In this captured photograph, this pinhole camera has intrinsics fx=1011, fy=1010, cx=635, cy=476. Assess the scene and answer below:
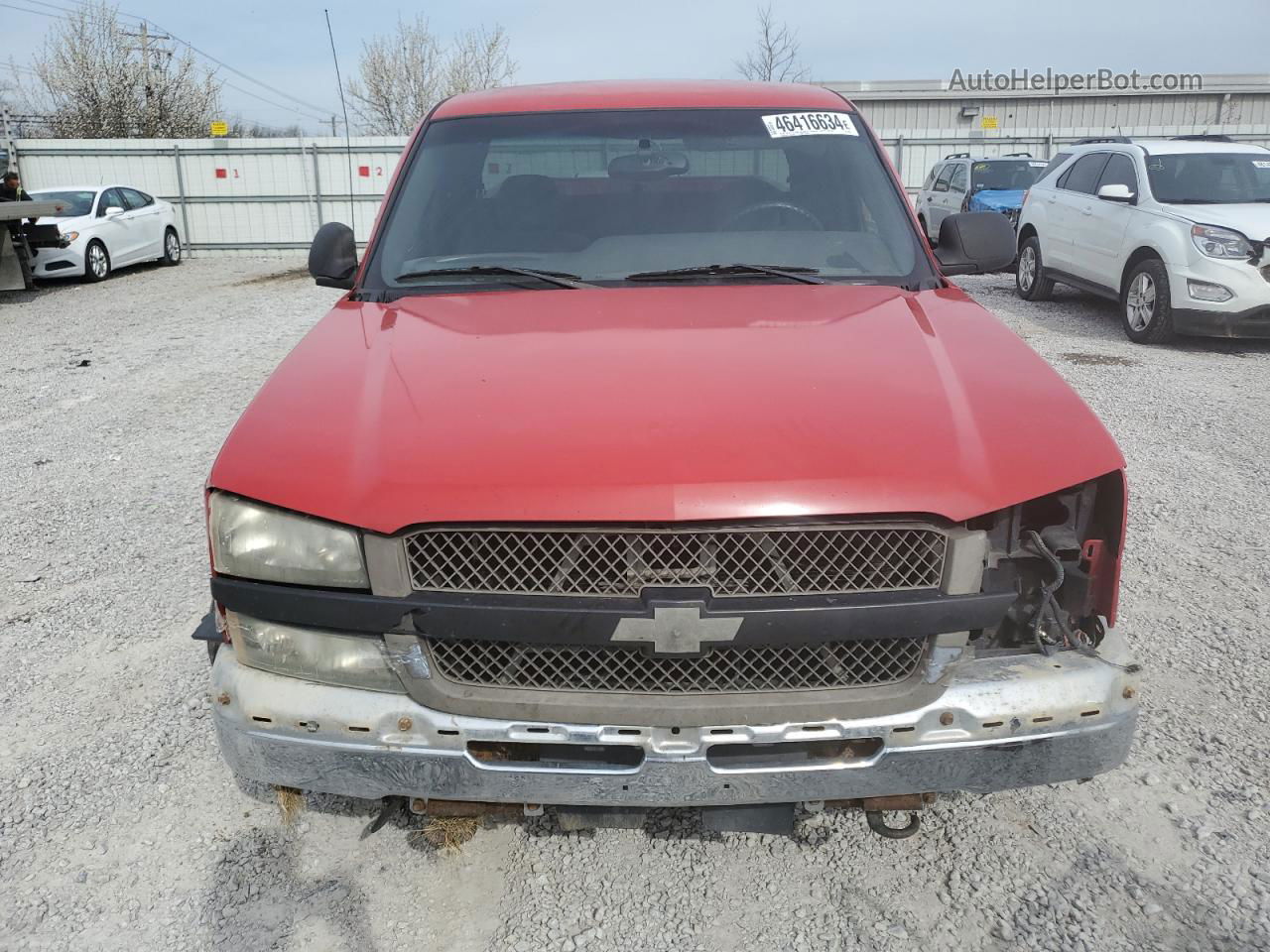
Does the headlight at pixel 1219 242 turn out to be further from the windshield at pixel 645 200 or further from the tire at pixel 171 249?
the tire at pixel 171 249

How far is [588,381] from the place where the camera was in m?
2.24

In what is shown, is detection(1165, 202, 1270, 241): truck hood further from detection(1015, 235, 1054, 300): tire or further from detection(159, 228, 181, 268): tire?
detection(159, 228, 181, 268): tire

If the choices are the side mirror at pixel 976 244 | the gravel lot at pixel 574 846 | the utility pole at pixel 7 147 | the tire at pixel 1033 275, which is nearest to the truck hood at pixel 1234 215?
the tire at pixel 1033 275

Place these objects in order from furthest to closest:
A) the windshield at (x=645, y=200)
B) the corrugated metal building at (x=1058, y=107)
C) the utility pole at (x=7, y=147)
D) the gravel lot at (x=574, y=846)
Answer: the corrugated metal building at (x=1058, y=107) → the utility pole at (x=7, y=147) → the windshield at (x=645, y=200) → the gravel lot at (x=574, y=846)

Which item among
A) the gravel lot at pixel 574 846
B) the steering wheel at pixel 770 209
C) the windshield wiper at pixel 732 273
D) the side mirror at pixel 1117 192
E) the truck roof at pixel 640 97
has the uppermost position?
the truck roof at pixel 640 97

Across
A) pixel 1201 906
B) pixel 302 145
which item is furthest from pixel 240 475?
pixel 302 145

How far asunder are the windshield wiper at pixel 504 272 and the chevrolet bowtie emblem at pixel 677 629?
137 centimetres

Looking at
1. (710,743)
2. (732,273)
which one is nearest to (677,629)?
(710,743)

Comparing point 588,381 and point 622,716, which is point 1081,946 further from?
point 588,381

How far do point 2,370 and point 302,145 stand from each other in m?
13.2

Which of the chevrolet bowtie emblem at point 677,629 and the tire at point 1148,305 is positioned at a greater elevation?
the chevrolet bowtie emblem at point 677,629

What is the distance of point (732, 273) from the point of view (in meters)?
3.04

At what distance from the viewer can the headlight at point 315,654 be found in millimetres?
2008

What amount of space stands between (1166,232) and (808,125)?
709cm
